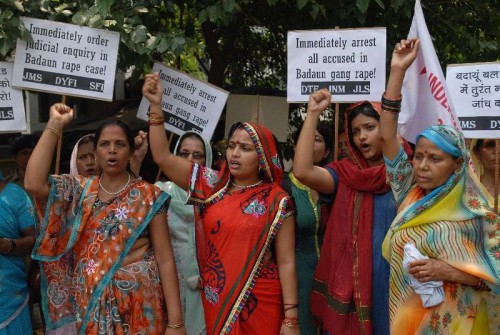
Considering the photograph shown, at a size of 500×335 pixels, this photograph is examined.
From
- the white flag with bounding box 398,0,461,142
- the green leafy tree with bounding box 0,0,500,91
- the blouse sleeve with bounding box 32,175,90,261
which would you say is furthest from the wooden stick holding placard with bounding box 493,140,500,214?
the blouse sleeve with bounding box 32,175,90,261

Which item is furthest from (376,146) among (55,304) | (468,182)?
(55,304)

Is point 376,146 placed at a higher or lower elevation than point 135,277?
higher

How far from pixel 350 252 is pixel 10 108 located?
2088 millimetres

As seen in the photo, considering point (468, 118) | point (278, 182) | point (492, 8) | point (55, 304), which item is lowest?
point (55, 304)

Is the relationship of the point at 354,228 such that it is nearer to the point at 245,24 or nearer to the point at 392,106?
the point at 392,106

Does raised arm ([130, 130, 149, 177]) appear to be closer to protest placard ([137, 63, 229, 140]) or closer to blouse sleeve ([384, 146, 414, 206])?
protest placard ([137, 63, 229, 140])

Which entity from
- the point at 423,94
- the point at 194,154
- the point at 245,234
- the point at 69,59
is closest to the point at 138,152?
the point at 194,154

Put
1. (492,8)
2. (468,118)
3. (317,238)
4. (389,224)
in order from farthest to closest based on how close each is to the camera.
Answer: (492,8), (468,118), (317,238), (389,224)

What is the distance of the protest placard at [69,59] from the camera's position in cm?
439

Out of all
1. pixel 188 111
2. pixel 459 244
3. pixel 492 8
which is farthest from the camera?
pixel 492 8

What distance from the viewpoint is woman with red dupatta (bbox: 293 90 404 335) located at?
3.77m

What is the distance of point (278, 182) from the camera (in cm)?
387

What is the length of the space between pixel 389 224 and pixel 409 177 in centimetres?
36

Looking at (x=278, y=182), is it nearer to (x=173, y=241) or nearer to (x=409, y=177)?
(x=409, y=177)
